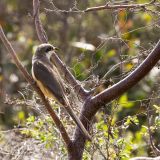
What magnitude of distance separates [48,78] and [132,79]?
1.39 m

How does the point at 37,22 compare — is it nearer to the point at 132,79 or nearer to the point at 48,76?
the point at 48,76

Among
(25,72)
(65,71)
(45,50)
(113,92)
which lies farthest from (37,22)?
(113,92)

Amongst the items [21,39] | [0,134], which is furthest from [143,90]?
[0,134]

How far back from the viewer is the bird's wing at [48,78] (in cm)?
530

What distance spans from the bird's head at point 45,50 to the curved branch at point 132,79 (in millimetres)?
982

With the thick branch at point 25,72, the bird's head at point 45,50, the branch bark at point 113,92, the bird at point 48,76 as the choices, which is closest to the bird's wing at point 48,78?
the bird at point 48,76

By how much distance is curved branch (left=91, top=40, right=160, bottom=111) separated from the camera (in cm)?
432

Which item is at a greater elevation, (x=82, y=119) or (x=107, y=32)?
(x=107, y=32)

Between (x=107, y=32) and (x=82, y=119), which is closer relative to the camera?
(x=82, y=119)

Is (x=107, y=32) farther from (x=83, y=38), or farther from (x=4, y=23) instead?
(x=4, y=23)

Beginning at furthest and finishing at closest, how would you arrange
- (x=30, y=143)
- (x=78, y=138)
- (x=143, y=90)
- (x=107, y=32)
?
(x=107, y=32) < (x=143, y=90) < (x=30, y=143) < (x=78, y=138)

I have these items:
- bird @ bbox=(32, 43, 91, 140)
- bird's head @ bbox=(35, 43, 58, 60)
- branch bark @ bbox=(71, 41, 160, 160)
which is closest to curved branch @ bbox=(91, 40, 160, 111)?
branch bark @ bbox=(71, 41, 160, 160)

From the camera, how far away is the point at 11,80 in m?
12.3

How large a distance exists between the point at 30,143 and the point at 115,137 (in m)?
1.24
